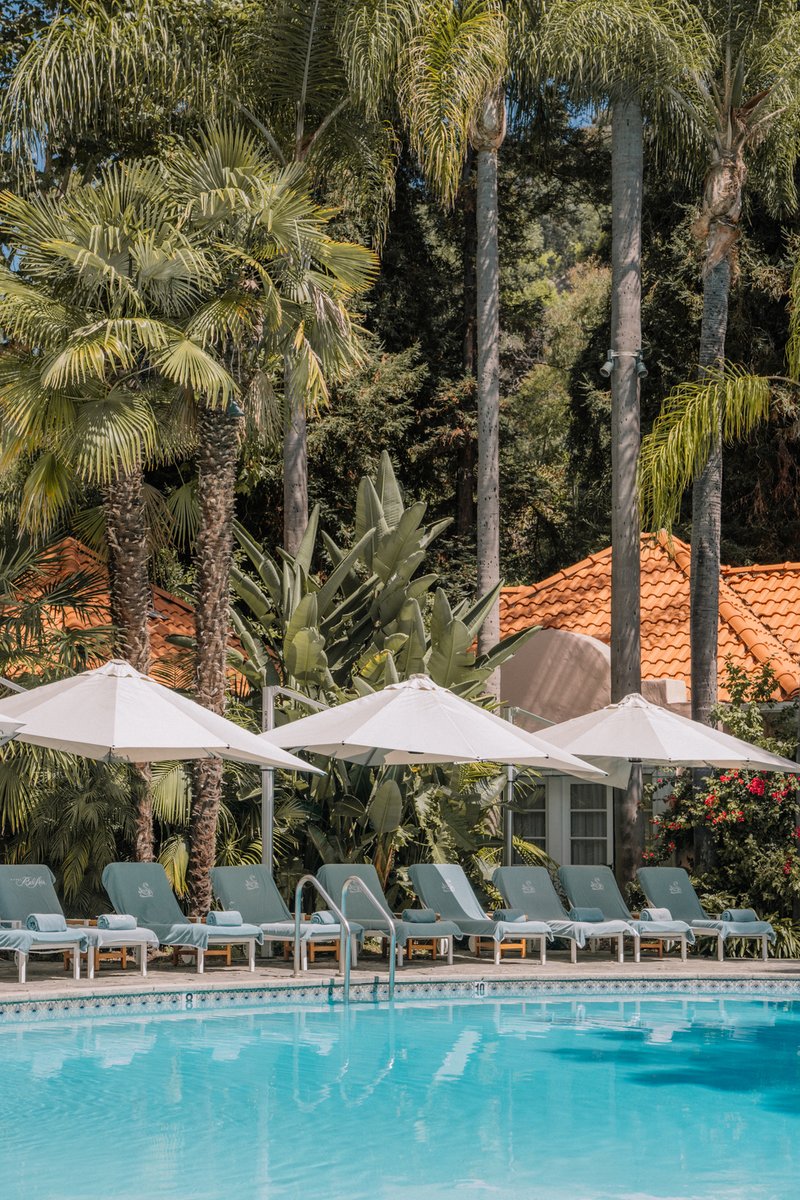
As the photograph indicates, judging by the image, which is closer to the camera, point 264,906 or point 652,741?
point 264,906

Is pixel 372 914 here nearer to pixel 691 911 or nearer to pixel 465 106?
pixel 691 911

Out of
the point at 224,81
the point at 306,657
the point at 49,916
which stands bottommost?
the point at 49,916

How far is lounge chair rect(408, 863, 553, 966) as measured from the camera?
16.3 meters

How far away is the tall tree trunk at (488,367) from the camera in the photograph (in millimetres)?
20891

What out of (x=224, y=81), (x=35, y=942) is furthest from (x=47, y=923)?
(x=224, y=81)

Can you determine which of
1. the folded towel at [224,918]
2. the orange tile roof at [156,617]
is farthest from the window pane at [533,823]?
the folded towel at [224,918]

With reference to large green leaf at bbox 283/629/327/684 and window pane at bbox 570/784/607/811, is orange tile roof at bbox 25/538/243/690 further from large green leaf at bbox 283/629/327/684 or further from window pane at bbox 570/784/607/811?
window pane at bbox 570/784/607/811

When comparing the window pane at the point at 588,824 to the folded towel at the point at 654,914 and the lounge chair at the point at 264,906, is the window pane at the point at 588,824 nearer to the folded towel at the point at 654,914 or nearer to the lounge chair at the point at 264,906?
the folded towel at the point at 654,914

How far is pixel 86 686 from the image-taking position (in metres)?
14.8

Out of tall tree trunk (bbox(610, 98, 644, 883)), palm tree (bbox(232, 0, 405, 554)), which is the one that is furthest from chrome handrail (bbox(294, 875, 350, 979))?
palm tree (bbox(232, 0, 405, 554))

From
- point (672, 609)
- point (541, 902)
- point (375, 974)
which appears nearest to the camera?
point (375, 974)

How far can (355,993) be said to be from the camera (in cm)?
1453

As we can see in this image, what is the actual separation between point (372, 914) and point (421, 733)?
2.52m

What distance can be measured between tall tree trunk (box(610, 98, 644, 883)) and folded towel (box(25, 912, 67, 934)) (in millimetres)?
8241
